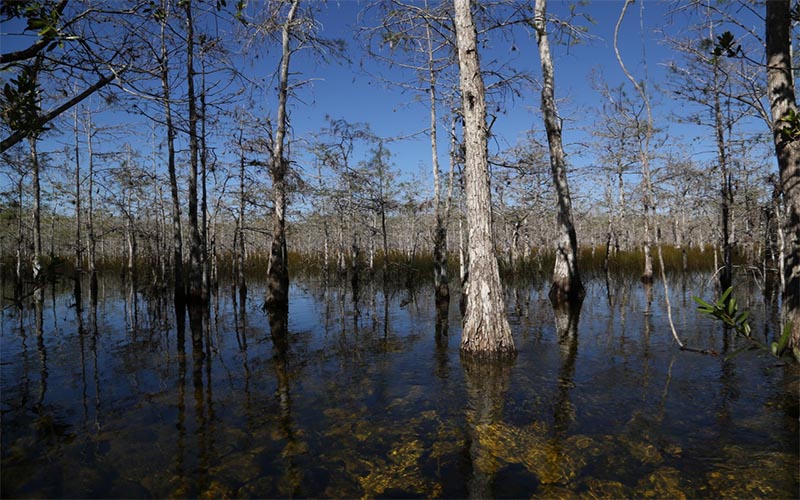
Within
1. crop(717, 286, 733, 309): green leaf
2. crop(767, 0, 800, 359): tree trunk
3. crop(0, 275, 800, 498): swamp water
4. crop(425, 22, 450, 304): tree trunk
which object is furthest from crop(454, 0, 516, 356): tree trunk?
crop(425, 22, 450, 304): tree trunk

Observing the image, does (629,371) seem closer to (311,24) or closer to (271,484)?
(271,484)

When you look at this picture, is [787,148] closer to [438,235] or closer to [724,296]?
[724,296]

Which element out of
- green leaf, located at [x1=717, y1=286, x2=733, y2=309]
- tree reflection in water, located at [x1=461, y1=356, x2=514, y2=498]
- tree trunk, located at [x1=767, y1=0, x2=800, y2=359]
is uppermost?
tree trunk, located at [x1=767, y1=0, x2=800, y2=359]

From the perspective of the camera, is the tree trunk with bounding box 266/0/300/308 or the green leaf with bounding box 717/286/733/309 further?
the tree trunk with bounding box 266/0/300/308

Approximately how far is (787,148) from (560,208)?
7647 mm

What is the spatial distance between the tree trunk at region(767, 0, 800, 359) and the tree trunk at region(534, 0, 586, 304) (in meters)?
7.05

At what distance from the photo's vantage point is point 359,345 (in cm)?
753

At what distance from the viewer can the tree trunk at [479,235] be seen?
608 centimetres

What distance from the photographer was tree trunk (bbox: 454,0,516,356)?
6.08 meters

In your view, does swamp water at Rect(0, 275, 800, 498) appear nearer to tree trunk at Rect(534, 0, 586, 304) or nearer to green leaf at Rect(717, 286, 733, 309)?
green leaf at Rect(717, 286, 733, 309)

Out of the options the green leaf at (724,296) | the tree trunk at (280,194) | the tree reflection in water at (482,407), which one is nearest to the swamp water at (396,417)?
the tree reflection in water at (482,407)

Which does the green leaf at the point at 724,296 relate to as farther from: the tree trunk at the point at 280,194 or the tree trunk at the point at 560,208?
the tree trunk at the point at 280,194

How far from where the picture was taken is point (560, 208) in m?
12.3

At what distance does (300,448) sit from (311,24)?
40.5 feet
